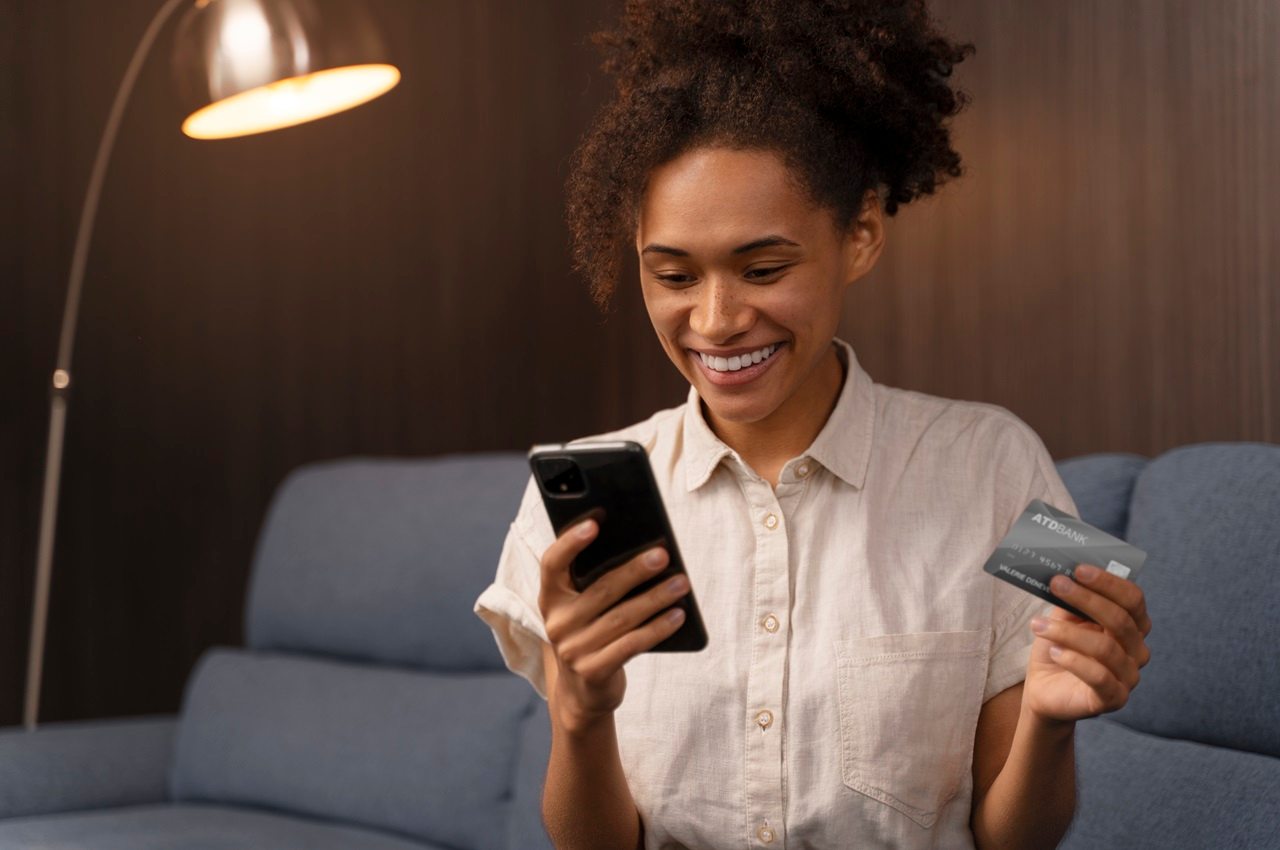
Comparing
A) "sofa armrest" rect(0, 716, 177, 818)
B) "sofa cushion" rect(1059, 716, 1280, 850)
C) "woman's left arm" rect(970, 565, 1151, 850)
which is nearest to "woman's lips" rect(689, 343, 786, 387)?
"woman's left arm" rect(970, 565, 1151, 850)

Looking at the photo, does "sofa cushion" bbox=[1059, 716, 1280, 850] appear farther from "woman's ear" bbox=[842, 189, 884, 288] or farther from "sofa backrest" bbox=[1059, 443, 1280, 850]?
"woman's ear" bbox=[842, 189, 884, 288]

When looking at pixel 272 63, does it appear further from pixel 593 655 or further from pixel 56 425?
pixel 593 655

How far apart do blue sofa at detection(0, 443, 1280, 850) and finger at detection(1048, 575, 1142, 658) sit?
428 millimetres

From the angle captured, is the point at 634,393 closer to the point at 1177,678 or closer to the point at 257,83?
the point at 257,83

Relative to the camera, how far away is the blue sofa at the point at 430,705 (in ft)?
4.67

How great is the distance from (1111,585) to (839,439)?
0.36m

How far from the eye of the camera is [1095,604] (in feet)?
3.35

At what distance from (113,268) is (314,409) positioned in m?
0.54

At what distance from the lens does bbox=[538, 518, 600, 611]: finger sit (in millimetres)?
1088

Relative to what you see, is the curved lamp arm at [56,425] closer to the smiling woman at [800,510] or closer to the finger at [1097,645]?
the smiling woman at [800,510]

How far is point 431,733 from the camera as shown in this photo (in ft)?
7.16

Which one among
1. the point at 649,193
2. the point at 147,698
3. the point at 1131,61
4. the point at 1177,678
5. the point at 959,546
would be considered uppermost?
the point at 1131,61

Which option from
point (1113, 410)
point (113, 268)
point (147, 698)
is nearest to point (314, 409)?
point (113, 268)

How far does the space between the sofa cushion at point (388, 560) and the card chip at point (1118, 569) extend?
1329 millimetres
